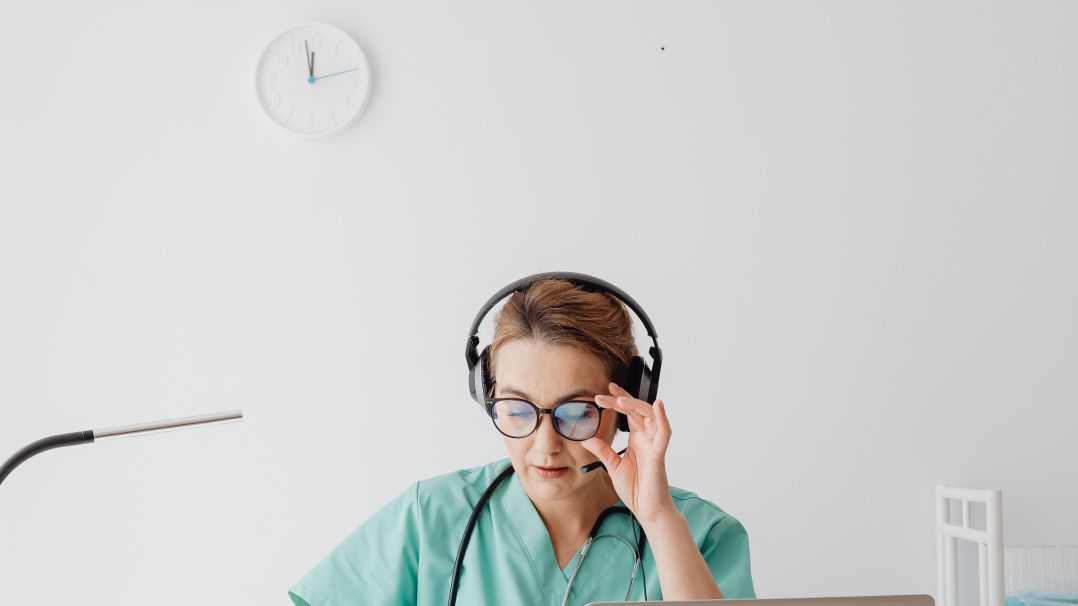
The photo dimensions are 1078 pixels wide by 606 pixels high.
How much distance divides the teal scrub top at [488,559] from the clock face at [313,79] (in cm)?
93

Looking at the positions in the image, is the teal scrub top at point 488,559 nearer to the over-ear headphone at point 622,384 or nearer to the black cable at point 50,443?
the over-ear headphone at point 622,384

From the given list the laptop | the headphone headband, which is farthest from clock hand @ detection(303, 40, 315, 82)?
the laptop

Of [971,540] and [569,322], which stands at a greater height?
[569,322]

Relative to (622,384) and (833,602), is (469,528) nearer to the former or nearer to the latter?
(622,384)

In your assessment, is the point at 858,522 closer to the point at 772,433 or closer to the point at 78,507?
the point at 772,433

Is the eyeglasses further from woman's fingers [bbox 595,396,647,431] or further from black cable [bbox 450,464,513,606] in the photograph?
black cable [bbox 450,464,513,606]

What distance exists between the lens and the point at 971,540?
182cm

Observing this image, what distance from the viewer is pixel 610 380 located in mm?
1274

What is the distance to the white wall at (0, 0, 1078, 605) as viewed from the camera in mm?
1887

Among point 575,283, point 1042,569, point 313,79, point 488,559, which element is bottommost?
point 1042,569

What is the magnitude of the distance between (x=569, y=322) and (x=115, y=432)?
0.58m

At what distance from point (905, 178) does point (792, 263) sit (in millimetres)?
320

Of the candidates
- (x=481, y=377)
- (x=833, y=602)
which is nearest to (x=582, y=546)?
(x=481, y=377)

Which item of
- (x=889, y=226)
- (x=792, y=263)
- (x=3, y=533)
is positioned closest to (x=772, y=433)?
(x=792, y=263)
